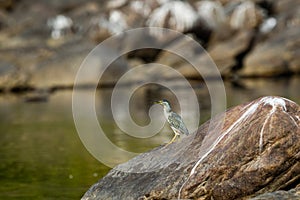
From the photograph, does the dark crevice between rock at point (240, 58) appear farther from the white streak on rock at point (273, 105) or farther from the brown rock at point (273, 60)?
the white streak on rock at point (273, 105)

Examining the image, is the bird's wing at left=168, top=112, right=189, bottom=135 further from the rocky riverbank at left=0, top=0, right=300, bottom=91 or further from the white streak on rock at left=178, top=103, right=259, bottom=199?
the rocky riverbank at left=0, top=0, right=300, bottom=91

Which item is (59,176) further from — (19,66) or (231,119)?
A: (19,66)

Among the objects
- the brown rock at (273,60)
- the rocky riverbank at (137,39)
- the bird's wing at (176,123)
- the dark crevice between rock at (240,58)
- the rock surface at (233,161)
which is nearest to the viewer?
the rock surface at (233,161)

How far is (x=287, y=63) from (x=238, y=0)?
13.1m

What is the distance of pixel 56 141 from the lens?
26062 mm

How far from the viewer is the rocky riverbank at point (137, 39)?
49188 mm

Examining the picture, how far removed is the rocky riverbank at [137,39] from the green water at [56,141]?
4.26 meters

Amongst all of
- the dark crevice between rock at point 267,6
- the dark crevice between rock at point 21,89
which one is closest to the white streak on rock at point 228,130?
the dark crevice between rock at point 21,89

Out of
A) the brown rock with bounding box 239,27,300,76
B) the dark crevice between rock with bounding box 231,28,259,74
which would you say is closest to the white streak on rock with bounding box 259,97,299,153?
the brown rock with bounding box 239,27,300,76

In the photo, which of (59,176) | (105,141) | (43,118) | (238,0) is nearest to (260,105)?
(59,176)

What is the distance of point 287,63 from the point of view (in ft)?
161

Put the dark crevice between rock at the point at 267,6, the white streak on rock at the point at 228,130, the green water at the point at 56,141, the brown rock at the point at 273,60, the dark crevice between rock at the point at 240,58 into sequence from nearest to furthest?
1. the white streak on rock at the point at 228,130
2. the green water at the point at 56,141
3. the brown rock at the point at 273,60
4. the dark crevice between rock at the point at 240,58
5. the dark crevice between rock at the point at 267,6

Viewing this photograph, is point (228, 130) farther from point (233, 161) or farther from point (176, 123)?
point (176, 123)

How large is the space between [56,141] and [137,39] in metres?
27.9
